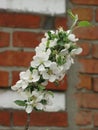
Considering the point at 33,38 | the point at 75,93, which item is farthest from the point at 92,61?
the point at 33,38

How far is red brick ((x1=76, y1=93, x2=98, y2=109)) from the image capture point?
68.0 inches

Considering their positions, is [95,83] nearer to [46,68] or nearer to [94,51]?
[94,51]

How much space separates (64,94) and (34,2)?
1.15 feet

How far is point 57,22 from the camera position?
172 cm

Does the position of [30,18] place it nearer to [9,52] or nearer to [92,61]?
[9,52]

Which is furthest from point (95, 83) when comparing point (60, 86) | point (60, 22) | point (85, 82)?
point (60, 22)

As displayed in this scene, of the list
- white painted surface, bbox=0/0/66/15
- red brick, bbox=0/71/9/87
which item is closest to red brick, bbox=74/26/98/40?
white painted surface, bbox=0/0/66/15

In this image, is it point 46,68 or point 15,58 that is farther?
point 15,58

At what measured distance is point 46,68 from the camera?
3.33 feet

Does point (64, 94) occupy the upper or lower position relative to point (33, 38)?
lower

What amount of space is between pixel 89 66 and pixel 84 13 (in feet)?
0.66

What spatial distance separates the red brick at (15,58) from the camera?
5.42 feet

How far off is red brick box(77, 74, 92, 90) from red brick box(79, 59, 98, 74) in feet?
0.07

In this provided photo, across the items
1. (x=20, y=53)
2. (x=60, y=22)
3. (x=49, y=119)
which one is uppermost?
(x=60, y=22)
